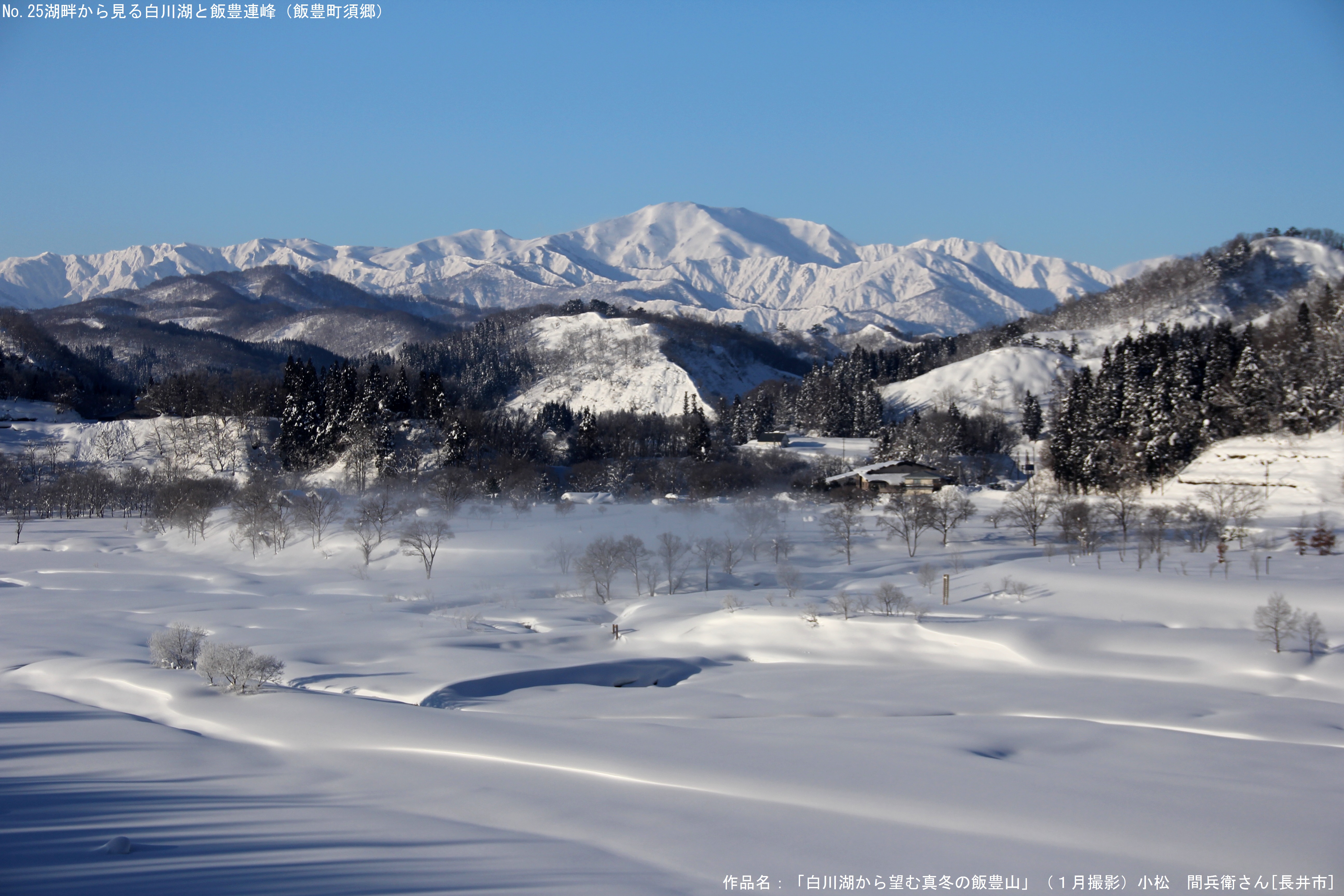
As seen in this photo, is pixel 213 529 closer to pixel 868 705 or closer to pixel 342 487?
pixel 342 487

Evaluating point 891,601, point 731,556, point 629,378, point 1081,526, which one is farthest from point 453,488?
point 629,378

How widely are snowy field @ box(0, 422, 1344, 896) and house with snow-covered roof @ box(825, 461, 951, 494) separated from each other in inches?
1466

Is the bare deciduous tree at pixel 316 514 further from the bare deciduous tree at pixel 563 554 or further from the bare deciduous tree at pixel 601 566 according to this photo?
the bare deciduous tree at pixel 601 566

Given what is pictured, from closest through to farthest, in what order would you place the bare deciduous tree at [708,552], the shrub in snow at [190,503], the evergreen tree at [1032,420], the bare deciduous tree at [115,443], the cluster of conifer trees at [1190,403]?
1. the bare deciduous tree at [708,552]
2. the cluster of conifer trees at [1190,403]
3. the shrub in snow at [190,503]
4. the bare deciduous tree at [115,443]
5. the evergreen tree at [1032,420]

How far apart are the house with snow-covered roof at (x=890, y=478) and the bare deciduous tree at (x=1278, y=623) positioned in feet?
159

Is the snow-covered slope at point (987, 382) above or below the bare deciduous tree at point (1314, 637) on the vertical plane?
above

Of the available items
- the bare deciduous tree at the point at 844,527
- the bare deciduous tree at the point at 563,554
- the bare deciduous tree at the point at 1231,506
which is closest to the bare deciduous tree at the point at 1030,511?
the bare deciduous tree at the point at 844,527

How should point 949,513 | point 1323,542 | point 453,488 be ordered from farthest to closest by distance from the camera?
point 453,488, point 949,513, point 1323,542

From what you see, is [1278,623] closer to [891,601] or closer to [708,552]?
[891,601]

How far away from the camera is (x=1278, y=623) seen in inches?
1219

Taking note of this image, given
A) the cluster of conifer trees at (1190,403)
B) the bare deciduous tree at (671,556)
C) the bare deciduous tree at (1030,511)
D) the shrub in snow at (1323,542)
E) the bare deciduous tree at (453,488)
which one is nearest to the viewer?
the shrub in snow at (1323,542)

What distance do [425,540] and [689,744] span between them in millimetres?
44227

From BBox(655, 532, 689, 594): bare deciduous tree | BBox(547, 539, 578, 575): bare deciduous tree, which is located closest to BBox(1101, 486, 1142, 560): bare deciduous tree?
BBox(655, 532, 689, 594): bare deciduous tree

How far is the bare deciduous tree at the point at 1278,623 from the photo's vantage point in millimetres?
30859
